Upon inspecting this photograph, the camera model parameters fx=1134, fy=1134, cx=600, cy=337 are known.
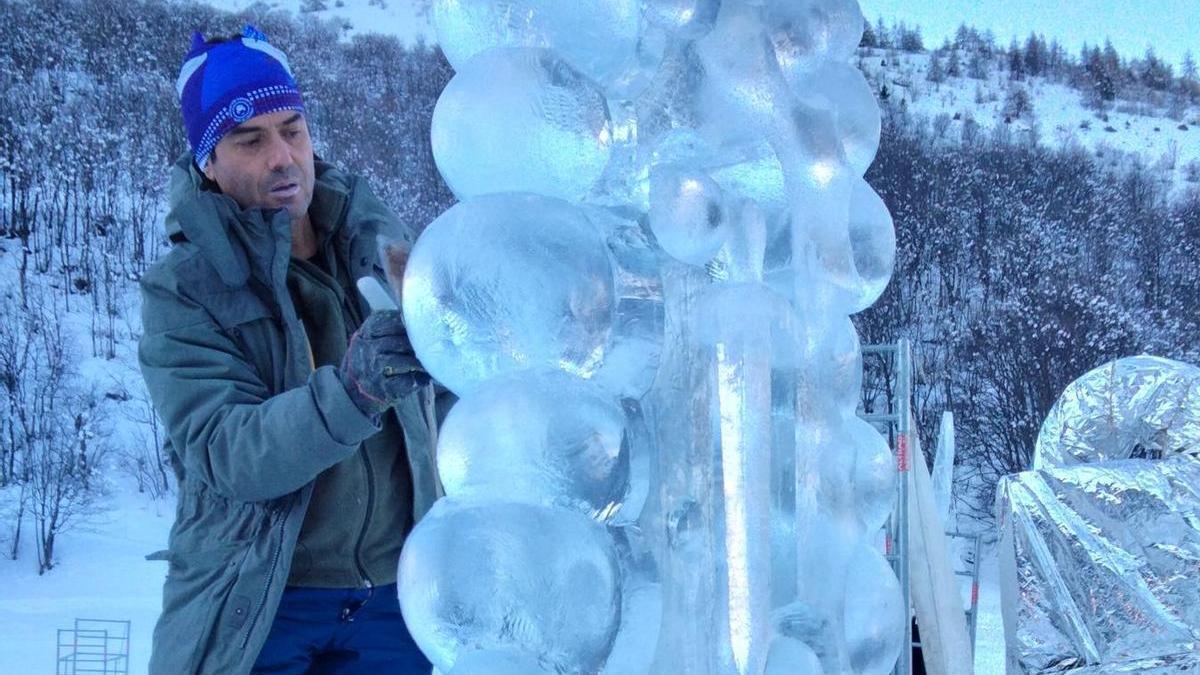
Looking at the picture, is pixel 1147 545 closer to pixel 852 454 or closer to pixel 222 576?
pixel 852 454

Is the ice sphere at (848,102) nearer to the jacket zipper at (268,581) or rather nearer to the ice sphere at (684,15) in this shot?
the ice sphere at (684,15)

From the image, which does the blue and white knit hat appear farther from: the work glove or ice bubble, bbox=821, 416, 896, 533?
ice bubble, bbox=821, 416, 896, 533

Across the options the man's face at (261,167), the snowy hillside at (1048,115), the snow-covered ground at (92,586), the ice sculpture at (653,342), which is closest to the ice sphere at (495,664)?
the ice sculpture at (653,342)

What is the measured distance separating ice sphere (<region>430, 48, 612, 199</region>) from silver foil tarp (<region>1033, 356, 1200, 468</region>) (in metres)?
2.60

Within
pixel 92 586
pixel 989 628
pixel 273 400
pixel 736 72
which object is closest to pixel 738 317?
pixel 736 72

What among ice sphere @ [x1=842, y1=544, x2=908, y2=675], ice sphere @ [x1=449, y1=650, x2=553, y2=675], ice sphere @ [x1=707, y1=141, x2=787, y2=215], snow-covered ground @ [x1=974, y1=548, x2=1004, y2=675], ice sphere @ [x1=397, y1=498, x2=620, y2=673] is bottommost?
snow-covered ground @ [x1=974, y1=548, x2=1004, y2=675]

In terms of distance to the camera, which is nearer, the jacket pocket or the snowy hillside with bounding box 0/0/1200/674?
the jacket pocket

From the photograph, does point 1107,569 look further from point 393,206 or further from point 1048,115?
point 1048,115

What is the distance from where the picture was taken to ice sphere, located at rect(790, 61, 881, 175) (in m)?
0.92

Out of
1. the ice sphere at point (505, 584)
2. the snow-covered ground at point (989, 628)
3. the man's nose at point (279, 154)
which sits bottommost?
the snow-covered ground at point (989, 628)

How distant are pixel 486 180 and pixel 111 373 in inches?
317

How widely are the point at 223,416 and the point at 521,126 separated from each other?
0.47 m

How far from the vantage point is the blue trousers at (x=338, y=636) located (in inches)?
44.4

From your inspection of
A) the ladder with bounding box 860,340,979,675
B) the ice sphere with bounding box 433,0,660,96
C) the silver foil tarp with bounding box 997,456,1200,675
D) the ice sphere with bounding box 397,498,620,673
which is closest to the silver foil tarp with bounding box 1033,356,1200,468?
the silver foil tarp with bounding box 997,456,1200,675
